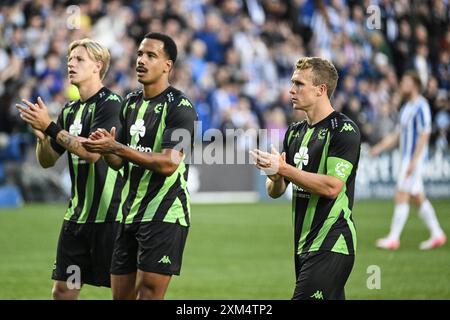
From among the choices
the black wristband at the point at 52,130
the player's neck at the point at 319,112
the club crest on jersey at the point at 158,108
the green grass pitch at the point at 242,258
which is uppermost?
the club crest on jersey at the point at 158,108

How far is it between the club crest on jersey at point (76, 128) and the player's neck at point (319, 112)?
7.28 feet

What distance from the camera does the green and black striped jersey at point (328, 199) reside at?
266 inches

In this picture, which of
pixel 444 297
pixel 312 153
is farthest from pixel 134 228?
pixel 444 297

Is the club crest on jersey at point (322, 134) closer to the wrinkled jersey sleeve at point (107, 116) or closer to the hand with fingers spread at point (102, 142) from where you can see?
the hand with fingers spread at point (102, 142)

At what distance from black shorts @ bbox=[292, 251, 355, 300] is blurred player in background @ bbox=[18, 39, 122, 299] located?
2.09 metres

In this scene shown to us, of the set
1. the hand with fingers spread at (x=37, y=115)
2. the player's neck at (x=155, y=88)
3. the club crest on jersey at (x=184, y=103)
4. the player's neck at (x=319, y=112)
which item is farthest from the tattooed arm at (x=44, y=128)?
the player's neck at (x=319, y=112)

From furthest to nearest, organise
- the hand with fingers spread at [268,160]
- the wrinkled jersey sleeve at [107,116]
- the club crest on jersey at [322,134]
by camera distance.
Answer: the wrinkled jersey sleeve at [107,116], the club crest on jersey at [322,134], the hand with fingers spread at [268,160]

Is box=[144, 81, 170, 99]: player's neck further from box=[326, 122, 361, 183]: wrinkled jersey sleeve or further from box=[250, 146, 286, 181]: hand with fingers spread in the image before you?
box=[326, 122, 361, 183]: wrinkled jersey sleeve

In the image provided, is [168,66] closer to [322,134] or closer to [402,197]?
[322,134]

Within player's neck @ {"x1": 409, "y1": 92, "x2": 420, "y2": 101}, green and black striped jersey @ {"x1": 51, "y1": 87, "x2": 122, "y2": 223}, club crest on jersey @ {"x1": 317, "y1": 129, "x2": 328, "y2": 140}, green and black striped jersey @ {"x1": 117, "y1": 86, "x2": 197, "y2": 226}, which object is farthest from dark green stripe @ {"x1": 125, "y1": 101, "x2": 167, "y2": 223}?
player's neck @ {"x1": 409, "y1": 92, "x2": 420, "y2": 101}

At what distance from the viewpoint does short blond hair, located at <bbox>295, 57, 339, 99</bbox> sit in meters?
6.91

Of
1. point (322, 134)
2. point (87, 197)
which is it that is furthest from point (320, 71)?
point (87, 197)

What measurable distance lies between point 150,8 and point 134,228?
639 inches

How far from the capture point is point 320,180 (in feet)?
21.8
